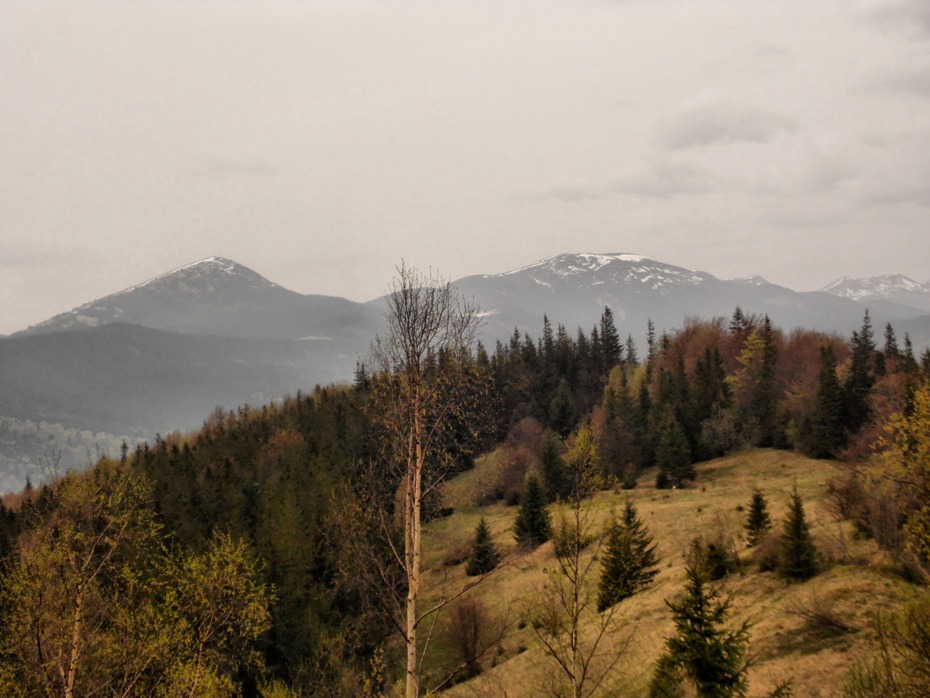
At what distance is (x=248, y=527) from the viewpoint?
176 feet

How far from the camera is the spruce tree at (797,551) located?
26.7 m

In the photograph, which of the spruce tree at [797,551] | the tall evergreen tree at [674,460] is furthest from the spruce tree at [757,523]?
the tall evergreen tree at [674,460]

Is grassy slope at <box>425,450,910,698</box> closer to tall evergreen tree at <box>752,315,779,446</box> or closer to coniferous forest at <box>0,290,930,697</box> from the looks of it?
coniferous forest at <box>0,290,930,697</box>

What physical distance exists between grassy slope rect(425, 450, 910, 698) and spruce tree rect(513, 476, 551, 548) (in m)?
3.41

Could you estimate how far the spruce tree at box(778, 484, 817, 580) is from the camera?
26.7m

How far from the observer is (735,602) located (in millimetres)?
27219

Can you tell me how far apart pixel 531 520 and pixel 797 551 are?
A: 31754 mm

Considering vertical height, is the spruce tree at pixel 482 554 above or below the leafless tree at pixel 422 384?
below

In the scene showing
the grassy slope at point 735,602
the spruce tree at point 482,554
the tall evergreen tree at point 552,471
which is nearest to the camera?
the grassy slope at point 735,602

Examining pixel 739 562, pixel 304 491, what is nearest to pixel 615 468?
pixel 304 491

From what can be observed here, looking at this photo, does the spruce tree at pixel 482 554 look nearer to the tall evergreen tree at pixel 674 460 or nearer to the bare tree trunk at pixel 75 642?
the tall evergreen tree at pixel 674 460

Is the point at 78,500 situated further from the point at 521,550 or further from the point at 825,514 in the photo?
the point at 521,550

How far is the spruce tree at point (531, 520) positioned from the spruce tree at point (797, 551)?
93.3 feet

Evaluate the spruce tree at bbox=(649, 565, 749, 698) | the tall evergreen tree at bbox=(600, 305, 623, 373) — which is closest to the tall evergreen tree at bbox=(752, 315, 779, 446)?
the tall evergreen tree at bbox=(600, 305, 623, 373)
